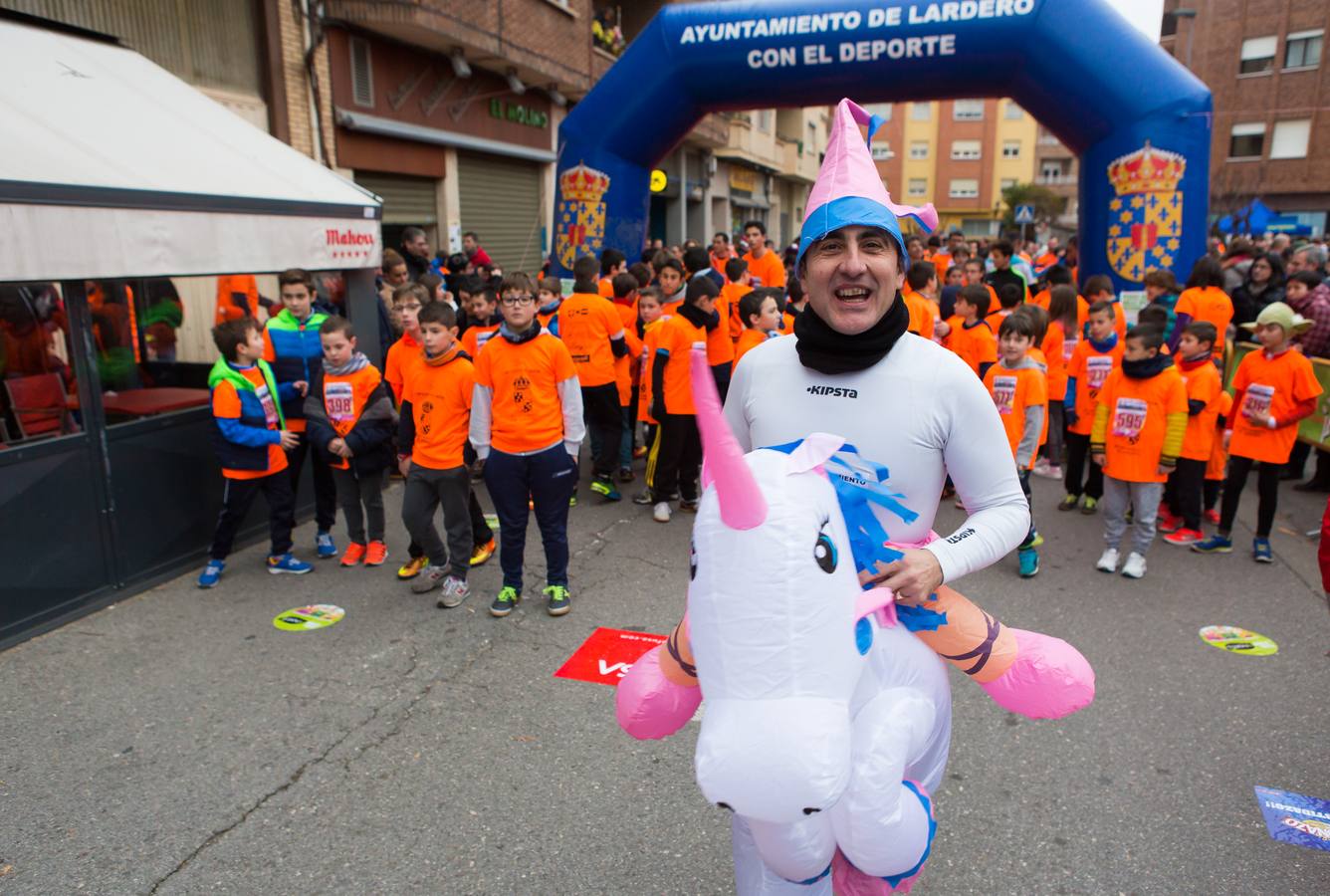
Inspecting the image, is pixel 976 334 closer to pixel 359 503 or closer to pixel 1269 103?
pixel 359 503

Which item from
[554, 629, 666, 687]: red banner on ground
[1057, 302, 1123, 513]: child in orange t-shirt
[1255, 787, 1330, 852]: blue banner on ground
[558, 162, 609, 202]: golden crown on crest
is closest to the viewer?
[1255, 787, 1330, 852]: blue banner on ground

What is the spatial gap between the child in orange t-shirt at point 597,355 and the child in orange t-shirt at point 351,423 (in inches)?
74.2

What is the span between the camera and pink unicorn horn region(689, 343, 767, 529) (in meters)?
1.55

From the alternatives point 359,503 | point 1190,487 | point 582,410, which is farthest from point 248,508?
point 1190,487

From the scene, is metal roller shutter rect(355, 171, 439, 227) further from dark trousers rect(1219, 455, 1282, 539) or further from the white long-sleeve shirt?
the white long-sleeve shirt

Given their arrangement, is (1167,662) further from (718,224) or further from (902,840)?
(718,224)

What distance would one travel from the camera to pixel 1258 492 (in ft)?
19.4

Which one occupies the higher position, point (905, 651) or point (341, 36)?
point (341, 36)

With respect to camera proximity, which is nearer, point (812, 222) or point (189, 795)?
point (812, 222)

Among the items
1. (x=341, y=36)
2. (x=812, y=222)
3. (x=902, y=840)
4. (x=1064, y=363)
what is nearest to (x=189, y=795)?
Answer: (x=902, y=840)

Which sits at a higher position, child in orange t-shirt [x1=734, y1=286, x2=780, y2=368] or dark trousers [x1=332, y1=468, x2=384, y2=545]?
child in orange t-shirt [x1=734, y1=286, x2=780, y2=368]

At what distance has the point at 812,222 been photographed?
1978mm

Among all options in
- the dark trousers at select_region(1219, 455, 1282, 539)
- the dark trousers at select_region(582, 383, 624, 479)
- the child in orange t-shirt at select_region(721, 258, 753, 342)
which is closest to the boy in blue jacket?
the dark trousers at select_region(582, 383, 624, 479)

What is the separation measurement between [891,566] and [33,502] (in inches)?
189
